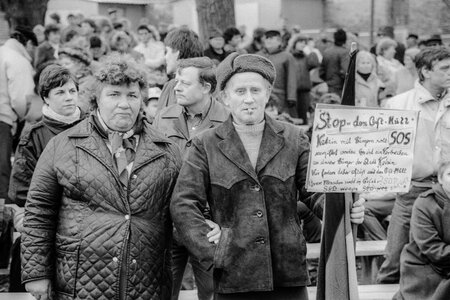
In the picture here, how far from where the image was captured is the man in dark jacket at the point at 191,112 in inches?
237

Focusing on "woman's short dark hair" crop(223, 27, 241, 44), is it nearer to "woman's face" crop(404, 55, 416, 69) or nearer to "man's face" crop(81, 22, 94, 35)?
"man's face" crop(81, 22, 94, 35)

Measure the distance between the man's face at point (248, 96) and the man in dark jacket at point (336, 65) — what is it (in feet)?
36.4

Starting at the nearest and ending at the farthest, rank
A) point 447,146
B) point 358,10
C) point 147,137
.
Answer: point 147,137 → point 447,146 → point 358,10

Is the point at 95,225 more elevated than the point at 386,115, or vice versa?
the point at 386,115

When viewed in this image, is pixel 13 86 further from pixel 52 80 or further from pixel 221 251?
pixel 221 251

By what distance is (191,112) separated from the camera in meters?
6.15

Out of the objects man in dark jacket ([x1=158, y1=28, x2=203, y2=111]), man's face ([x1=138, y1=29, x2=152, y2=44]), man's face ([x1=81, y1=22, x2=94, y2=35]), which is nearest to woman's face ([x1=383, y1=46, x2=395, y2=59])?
man's face ([x1=138, y1=29, x2=152, y2=44])

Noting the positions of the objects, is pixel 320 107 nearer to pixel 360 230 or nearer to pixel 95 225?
pixel 95 225

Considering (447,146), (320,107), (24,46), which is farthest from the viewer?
(24,46)

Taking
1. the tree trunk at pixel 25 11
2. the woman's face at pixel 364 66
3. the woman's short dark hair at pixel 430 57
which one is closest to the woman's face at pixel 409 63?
the woman's face at pixel 364 66

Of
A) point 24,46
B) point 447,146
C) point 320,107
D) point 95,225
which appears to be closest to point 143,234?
point 95,225

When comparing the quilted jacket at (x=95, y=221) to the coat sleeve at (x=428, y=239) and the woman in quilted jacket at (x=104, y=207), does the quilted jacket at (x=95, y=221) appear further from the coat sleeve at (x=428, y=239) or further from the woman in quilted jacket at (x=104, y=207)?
the coat sleeve at (x=428, y=239)

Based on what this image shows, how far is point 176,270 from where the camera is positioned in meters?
5.96

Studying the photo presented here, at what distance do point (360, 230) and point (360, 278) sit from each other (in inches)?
19.3
